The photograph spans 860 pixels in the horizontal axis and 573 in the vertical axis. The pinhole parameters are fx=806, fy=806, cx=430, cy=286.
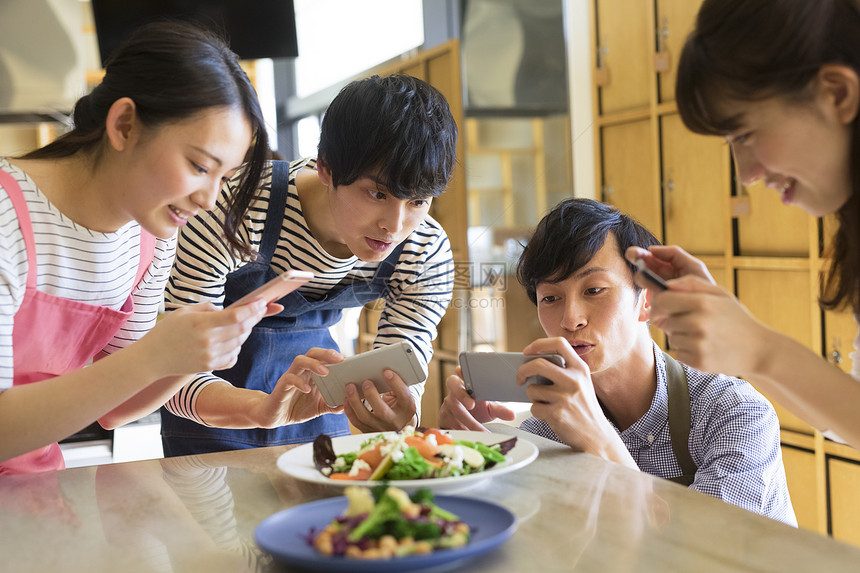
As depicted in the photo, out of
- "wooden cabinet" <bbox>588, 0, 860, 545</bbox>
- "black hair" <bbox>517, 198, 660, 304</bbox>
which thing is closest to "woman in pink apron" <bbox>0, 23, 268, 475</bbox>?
"black hair" <bbox>517, 198, 660, 304</bbox>

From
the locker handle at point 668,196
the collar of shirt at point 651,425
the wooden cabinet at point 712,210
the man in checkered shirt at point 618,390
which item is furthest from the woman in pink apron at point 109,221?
the locker handle at point 668,196

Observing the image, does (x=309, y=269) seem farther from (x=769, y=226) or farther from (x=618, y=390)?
(x=769, y=226)

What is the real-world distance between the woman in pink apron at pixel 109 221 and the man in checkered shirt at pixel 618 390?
41 centimetres

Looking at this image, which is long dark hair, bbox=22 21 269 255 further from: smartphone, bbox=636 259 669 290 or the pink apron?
smartphone, bbox=636 259 669 290

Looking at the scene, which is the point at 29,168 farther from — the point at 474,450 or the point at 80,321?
the point at 474,450

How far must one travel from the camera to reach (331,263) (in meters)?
1.45

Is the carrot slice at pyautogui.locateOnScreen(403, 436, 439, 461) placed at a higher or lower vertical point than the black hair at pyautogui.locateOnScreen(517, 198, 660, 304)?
lower

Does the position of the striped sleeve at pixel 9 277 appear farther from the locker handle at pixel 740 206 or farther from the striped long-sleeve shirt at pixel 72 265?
the locker handle at pixel 740 206

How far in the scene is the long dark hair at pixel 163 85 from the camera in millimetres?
1021

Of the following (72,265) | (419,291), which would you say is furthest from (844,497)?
(72,265)

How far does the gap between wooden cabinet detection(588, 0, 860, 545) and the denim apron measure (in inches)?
50.7

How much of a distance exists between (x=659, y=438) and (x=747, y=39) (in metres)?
0.66

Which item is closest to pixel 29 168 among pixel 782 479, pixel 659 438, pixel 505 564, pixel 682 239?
pixel 505 564

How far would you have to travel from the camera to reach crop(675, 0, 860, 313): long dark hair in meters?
0.80
